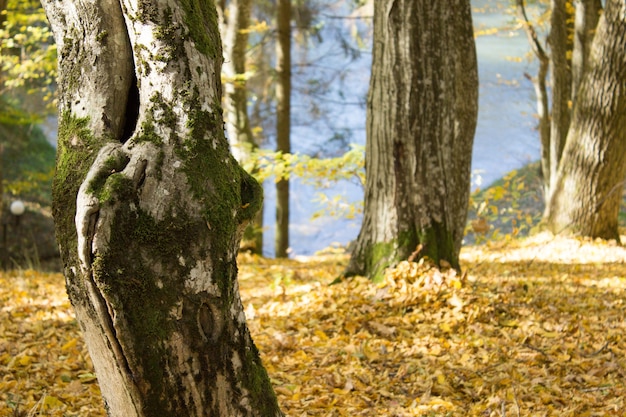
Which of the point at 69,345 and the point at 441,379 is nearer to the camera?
the point at 441,379

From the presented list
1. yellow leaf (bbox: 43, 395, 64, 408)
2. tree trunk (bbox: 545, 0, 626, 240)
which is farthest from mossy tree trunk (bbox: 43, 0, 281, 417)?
tree trunk (bbox: 545, 0, 626, 240)

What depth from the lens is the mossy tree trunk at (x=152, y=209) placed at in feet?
7.45

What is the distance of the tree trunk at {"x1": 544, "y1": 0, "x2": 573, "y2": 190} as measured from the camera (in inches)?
441

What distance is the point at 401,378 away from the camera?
4.14 metres

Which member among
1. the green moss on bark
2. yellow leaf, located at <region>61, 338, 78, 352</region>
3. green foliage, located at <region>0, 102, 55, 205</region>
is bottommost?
yellow leaf, located at <region>61, 338, 78, 352</region>

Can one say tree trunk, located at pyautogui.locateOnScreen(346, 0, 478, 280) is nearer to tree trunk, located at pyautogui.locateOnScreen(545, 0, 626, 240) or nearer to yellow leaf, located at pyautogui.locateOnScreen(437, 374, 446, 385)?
yellow leaf, located at pyautogui.locateOnScreen(437, 374, 446, 385)

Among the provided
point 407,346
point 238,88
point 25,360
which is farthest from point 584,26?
point 25,360

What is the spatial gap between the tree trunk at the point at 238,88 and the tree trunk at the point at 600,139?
196 inches

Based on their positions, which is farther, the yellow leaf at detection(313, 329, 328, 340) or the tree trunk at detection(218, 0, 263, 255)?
the tree trunk at detection(218, 0, 263, 255)

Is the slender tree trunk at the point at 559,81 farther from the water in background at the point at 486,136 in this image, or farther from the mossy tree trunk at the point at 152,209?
the water in background at the point at 486,136

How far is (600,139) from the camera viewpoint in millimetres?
8344

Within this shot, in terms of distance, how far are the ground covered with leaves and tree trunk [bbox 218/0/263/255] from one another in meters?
4.40

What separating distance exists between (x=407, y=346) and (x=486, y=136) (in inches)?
893

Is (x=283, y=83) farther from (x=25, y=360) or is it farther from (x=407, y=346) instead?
(x=25, y=360)
